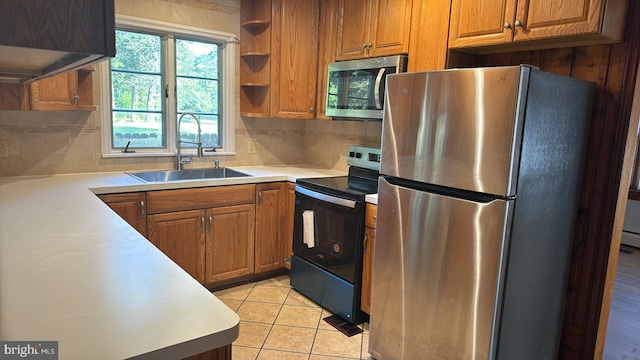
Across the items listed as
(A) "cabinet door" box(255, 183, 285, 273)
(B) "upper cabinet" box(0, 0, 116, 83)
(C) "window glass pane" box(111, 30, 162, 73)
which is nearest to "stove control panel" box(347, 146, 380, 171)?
(A) "cabinet door" box(255, 183, 285, 273)

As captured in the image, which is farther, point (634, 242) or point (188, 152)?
point (634, 242)

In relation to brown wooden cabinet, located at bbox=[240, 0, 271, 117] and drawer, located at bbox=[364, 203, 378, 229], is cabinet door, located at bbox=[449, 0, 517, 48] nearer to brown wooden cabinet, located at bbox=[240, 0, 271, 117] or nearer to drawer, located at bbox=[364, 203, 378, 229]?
drawer, located at bbox=[364, 203, 378, 229]

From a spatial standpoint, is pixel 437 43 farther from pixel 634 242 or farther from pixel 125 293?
pixel 634 242

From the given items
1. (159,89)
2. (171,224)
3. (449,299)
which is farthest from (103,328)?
(159,89)

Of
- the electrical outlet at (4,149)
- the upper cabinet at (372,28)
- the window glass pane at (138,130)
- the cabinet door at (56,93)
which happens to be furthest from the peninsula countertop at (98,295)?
the upper cabinet at (372,28)

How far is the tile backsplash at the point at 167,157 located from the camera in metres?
2.80

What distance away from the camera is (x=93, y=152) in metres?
3.05

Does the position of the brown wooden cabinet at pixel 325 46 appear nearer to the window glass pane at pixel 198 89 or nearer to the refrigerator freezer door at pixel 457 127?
the window glass pane at pixel 198 89

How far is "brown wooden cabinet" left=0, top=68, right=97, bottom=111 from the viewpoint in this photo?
2295 millimetres

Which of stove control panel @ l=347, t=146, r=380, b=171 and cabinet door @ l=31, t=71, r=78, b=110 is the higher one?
cabinet door @ l=31, t=71, r=78, b=110

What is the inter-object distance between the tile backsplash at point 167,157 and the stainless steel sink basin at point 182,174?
76 mm

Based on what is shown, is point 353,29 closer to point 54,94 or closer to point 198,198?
point 198,198

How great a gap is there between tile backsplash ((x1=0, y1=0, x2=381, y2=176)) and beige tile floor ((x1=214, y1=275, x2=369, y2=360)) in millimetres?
1175

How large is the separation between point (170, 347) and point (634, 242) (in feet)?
18.8
